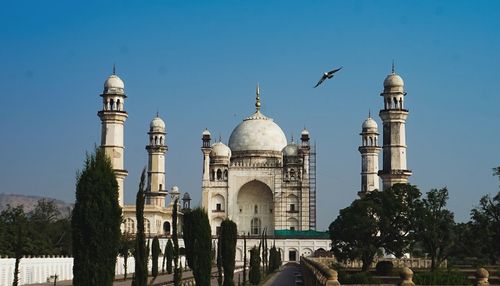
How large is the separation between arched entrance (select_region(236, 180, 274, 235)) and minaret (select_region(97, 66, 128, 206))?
15510 mm

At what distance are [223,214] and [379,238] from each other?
29.6 metres

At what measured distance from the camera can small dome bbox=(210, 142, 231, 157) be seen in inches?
2790

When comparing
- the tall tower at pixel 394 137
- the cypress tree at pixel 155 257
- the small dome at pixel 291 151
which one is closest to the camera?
the cypress tree at pixel 155 257

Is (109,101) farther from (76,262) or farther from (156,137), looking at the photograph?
(76,262)

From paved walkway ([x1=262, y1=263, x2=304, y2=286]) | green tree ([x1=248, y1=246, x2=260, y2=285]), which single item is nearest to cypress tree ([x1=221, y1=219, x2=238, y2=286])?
green tree ([x1=248, y1=246, x2=260, y2=285])

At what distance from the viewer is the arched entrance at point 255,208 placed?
232 feet

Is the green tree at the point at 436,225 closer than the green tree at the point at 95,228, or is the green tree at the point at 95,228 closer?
the green tree at the point at 95,228

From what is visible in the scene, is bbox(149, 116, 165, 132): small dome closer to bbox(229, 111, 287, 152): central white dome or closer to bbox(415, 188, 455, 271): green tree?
bbox(229, 111, 287, 152): central white dome

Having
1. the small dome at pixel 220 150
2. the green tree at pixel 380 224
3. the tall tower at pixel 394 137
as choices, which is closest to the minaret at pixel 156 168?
the small dome at pixel 220 150

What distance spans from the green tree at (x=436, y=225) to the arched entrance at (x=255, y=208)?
30295mm

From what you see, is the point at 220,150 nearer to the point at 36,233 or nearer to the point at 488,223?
the point at 36,233

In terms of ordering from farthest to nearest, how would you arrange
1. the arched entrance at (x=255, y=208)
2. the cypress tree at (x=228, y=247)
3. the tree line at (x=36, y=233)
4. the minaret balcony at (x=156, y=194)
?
the arched entrance at (x=255, y=208), the minaret balcony at (x=156, y=194), the tree line at (x=36, y=233), the cypress tree at (x=228, y=247)

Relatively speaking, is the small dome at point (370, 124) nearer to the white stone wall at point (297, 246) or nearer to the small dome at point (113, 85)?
the white stone wall at point (297, 246)

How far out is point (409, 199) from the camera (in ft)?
136
